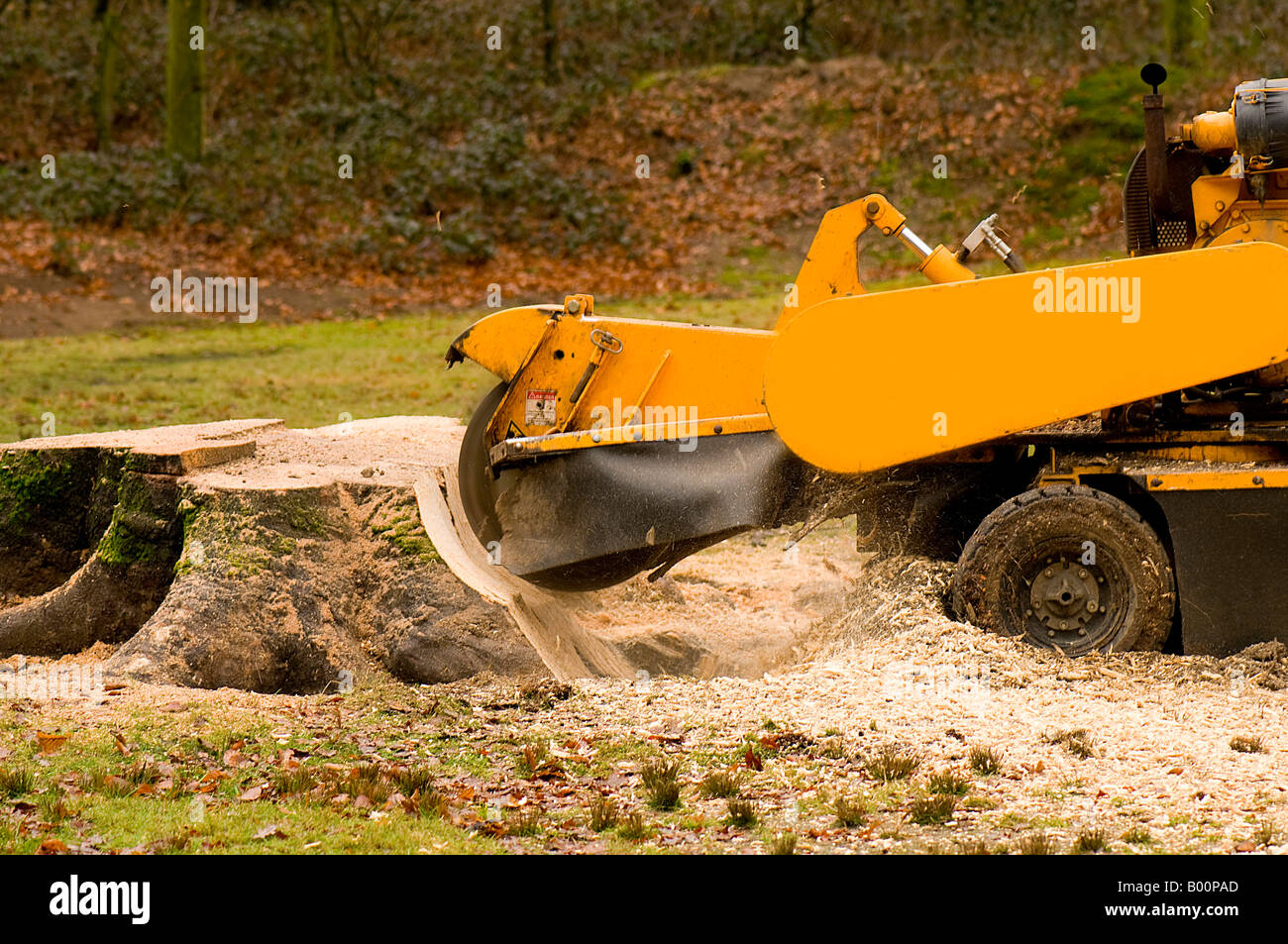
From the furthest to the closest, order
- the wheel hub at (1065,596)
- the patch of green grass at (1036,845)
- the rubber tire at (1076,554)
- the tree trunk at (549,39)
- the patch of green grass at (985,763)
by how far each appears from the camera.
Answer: the tree trunk at (549,39) → the wheel hub at (1065,596) → the rubber tire at (1076,554) → the patch of green grass at (985,763) → the patch of green grass at (1036,845)

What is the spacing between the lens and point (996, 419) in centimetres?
594

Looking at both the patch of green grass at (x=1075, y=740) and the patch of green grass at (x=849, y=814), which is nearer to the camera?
the patch of green grass at (x=849, y=814)

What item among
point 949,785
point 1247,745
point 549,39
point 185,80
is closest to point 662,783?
point 949,785

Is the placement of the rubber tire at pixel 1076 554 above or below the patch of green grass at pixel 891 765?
above

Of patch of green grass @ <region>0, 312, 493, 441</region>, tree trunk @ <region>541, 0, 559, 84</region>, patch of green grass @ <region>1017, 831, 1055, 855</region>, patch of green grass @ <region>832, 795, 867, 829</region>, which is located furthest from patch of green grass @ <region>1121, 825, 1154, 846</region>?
tree trunk @ <region>541, 0, 559, 84</region>

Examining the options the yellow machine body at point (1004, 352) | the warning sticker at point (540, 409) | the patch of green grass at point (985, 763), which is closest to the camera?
the patch of green grass at point (985, 763)

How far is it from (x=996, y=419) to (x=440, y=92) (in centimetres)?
1912

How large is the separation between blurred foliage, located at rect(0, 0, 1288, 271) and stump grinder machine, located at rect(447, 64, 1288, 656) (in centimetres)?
1254

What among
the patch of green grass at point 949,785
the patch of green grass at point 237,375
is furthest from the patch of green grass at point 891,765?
the patch of green grass at point 237,375

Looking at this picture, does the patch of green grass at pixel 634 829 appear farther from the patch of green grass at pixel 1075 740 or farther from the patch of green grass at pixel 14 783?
the patch of green grass at pixel 14 783

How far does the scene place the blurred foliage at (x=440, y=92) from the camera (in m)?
19.7

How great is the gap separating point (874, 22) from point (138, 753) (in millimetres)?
22698

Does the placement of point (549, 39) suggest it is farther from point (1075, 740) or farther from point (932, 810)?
point (932, 810)

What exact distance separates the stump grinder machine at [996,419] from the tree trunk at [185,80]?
15.3 m
